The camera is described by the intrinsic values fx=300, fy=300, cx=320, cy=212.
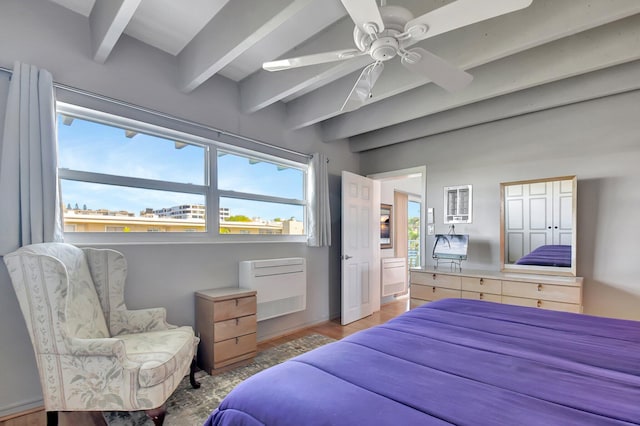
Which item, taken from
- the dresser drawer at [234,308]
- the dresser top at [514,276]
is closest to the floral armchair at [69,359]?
the dresser drawer at [234,308]

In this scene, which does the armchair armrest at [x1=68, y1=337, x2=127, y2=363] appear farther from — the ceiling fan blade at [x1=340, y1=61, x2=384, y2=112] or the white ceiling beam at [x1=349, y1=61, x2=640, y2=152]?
the white ceiling beam at [x1=349, y1=61, x2=640, y2=152]

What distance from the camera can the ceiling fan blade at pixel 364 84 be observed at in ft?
5.77

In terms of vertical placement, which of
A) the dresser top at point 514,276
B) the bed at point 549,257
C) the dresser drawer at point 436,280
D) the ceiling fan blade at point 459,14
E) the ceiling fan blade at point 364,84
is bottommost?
the dresser drawer at point 436,280

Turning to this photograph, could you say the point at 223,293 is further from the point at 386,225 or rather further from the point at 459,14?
the point at 386,225

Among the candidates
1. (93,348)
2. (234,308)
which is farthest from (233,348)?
(93,348)

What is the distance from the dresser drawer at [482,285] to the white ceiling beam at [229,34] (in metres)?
2.87

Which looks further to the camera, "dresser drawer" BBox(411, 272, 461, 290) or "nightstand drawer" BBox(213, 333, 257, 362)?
"dresser drawer" BBox(411, 272, 461, 290)

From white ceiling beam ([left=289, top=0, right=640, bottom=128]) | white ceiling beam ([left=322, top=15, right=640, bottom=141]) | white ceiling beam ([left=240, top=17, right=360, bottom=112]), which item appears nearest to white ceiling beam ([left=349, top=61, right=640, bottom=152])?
white ceiling beam ([left=322, top=15, right=640, bottom=141])

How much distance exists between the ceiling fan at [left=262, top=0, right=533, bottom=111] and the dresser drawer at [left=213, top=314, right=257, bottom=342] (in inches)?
80.1

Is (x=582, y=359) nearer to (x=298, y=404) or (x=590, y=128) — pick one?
(x=298, y=404)

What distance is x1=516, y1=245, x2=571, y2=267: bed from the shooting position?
296cm

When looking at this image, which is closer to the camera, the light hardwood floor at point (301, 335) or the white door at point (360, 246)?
the light hardwood floor at point (301, 335)

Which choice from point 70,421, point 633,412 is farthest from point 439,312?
point 70,421

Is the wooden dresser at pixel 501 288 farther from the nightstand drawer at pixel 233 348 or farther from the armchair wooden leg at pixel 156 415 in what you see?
the armchair wooden leg at pixel 156 415
